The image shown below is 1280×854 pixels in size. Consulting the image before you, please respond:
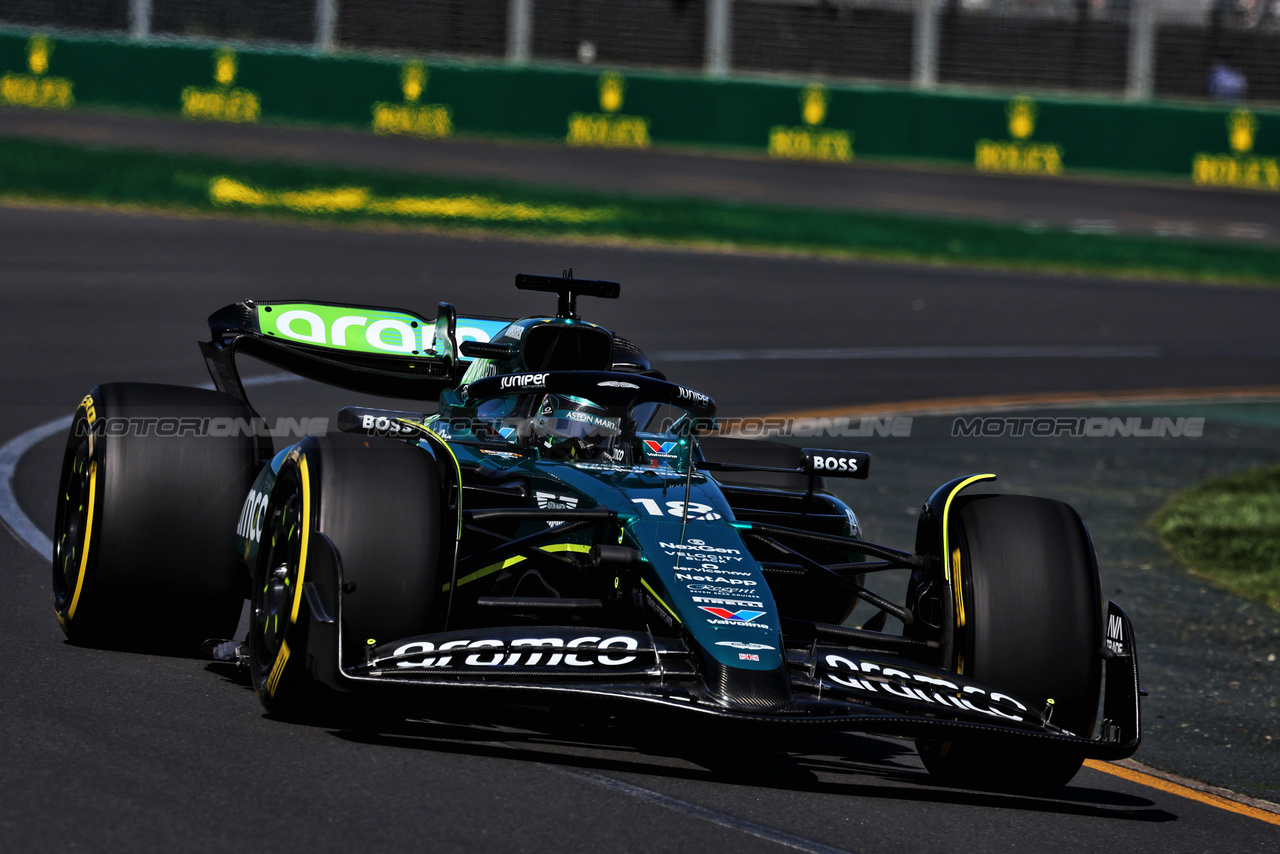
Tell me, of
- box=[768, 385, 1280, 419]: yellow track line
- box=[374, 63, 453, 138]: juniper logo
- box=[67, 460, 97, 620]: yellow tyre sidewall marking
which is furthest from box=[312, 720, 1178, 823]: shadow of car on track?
box=[374, 63, 453, 138]: juniper logo

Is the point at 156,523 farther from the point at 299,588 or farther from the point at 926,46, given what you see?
the point at 926,46

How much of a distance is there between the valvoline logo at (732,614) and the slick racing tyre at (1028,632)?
860 mm

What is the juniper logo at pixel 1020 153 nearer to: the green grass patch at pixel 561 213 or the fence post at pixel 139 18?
the green grass patch at pixel 561 213

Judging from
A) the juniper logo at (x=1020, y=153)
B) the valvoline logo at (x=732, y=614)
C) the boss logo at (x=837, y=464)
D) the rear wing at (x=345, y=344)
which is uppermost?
the juniper logo at (x=1020, y=153)

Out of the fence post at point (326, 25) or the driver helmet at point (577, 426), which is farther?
the fence post at point (326, 25)

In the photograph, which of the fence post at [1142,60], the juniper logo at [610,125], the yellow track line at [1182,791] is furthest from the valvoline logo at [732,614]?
the fence post at [1142,60]

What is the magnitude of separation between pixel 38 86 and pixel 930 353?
15.6 meters

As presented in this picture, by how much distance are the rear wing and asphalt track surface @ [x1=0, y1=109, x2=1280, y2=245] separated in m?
18.9

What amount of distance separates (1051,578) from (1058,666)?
29 centimetres

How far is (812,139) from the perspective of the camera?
30.9m

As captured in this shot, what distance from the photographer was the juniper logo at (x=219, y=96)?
28484 mm

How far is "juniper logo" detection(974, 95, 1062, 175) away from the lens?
30688mm

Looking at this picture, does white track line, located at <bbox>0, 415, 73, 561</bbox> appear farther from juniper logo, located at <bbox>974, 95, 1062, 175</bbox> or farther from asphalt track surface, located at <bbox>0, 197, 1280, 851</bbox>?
juniper logo, located at <bbox>974, 95, 1062, 175</bbox>

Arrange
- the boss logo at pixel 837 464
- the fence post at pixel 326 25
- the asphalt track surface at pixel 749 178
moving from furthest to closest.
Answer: the fence post at pixel 326 25
the asphalt track surface at pixel 749 178
the boss logo at pixel 837 464
